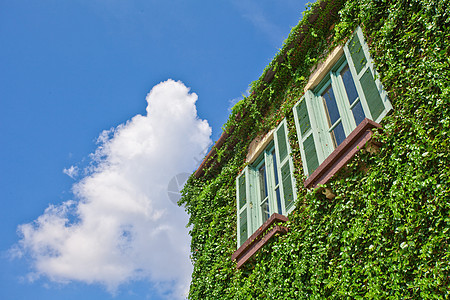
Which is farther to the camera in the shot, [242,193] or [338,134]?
[242,193]

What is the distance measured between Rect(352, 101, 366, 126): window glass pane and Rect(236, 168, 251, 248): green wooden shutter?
2.31 metres

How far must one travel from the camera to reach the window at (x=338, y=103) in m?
4.52

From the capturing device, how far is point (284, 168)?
574 centimetres

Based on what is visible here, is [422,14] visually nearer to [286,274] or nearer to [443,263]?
[443,263]

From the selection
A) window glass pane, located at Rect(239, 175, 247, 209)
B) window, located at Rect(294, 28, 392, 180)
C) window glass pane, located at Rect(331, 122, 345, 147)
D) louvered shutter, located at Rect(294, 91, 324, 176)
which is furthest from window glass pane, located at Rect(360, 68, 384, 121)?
window glass pane, located at Rect(239, 175, 247, 209)

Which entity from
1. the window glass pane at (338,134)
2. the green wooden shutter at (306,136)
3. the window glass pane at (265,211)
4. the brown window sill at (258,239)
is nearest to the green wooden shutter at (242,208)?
the window glass pane at (265,211)

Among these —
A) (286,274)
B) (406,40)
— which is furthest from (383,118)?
(286,274)

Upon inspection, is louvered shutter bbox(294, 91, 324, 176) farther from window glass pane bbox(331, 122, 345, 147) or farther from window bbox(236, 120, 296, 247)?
window bbox(236, 120, 296, 247)

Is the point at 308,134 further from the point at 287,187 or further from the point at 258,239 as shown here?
the point at 258,239

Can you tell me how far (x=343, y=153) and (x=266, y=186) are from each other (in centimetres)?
238

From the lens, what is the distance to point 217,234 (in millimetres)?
6910

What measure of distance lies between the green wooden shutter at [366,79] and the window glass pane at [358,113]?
8.1 inches

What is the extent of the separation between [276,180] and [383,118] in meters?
2.41

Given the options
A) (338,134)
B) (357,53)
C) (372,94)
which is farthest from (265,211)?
(357,53)
